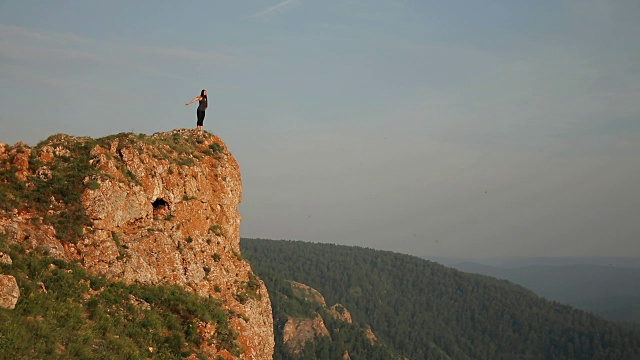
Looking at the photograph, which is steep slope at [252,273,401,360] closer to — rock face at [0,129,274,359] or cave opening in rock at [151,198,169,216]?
rock face at [0,129,274,359]

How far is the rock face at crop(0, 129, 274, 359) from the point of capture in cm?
2097

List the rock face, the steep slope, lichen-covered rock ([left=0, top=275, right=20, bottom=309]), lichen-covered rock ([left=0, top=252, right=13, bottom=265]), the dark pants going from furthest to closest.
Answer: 1. the steep slope
2. the dark pants
3. the rock face
4. lichen-covered rock ([left=0, top=252, right=13, bottom=265])
5. lichen-covered rock ([left=0, top=275, right=20, bottom=309])

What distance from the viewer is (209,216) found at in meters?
27.6

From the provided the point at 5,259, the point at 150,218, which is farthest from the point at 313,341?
the point at 5,259

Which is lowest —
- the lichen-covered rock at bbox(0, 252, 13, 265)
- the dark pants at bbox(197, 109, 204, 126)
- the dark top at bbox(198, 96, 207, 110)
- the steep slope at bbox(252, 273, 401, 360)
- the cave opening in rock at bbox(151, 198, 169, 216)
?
the steep slope at bbox(252, 273, 401, 360)

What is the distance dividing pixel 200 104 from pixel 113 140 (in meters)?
7.40

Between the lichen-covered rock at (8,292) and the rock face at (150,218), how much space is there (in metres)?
2.94

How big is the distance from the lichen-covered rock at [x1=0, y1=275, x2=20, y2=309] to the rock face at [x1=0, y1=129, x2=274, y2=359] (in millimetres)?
2939

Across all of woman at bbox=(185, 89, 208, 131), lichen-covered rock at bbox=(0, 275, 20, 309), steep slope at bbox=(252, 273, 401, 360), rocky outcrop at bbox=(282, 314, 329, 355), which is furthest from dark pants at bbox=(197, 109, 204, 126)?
rocky outcrop at bbox=(282, 314, 329, 355)

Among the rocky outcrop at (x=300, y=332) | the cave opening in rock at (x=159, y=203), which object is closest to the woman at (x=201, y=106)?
the cave opening in rock at (x=159, y=203)

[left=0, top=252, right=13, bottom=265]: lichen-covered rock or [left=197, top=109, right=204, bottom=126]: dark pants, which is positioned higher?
[left=197, top=109, right=204, bottom=126]: dark pants

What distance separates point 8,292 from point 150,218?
28.0 feet

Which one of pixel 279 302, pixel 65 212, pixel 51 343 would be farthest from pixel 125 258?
pixel 279 302

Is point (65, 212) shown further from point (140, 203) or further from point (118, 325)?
point (118, 325)
